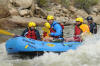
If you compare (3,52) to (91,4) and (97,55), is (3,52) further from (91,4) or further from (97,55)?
(91,4)

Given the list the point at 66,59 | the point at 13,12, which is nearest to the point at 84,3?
the point at 13,12

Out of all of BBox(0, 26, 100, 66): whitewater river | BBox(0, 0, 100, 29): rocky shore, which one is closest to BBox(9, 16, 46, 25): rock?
BBox(0, 0, 100, 29): rocky shore

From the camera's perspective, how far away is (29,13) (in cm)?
1495

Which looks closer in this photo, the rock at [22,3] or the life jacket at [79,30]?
the life jacket at [79,30]

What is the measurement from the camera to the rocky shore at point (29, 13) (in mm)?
13102


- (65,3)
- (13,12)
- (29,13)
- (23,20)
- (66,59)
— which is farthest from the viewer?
(65,3)

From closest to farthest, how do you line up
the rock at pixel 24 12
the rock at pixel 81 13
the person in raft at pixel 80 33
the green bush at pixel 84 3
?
the person in raft at pixel 80 33, the rock at pixel 24 12, the rock at pixel 81 13, the green bush at pixel 84 3

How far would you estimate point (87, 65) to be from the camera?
16.9ft

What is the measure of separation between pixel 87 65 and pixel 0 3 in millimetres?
9272

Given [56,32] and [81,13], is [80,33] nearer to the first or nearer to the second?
[56,32]

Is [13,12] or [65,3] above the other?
[13,12]

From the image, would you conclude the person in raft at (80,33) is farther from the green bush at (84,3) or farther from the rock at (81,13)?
the green bush at (84,3)

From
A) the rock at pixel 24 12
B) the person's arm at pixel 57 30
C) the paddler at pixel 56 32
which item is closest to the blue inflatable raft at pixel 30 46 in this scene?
the paddler at pixel 56 32

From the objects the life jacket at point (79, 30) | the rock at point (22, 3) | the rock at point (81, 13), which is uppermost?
the life jacket at point (79, 30)
